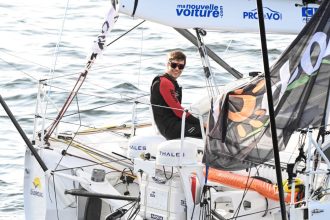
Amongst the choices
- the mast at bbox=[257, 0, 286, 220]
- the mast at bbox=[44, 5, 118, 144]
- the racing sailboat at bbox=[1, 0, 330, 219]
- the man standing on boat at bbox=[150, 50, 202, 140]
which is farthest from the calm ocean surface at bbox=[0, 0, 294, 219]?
the mast at bbox=[257, 0, 286, 220]

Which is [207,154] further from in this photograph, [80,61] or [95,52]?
[80,61]

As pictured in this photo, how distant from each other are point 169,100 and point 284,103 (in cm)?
219

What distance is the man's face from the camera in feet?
45.3

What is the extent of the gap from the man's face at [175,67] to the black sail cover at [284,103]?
1.55 metres

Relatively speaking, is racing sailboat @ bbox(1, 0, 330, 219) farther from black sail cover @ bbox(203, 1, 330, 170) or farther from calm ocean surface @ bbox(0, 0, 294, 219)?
calm ocean surface @ bbox(0, 0, 294, 219)

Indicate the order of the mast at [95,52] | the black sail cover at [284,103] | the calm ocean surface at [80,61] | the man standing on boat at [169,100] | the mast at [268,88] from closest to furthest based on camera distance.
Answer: the mast at [268,88] < the black sail cover at [284,103] < the man standing on boat at [169,100] < the mast at [95,52] < the calm ocean surface at [80,61]

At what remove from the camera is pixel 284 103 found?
1187cm

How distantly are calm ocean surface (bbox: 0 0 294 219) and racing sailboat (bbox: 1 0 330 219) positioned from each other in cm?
314

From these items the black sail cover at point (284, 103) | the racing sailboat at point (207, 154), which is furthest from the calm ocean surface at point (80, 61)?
the black sail cover at point (284, 103)

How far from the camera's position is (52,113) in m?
21.0

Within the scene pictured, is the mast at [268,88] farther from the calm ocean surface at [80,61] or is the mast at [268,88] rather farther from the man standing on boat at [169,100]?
the calm ocean surface at [80,61]

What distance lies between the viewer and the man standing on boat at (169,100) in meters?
13.8

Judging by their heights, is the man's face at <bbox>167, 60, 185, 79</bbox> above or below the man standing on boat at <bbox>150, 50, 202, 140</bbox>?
above

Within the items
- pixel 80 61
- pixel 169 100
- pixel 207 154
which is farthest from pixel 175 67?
pixel 80 61
